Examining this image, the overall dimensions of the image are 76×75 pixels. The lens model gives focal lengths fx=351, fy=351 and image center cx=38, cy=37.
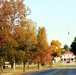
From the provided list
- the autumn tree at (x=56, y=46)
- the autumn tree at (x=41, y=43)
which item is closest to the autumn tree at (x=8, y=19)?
the autumn tree at (x=41, y=43)

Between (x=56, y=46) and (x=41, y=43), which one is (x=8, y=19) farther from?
(x=56, y=46)

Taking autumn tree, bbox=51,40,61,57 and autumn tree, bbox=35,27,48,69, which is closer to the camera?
autumn tree, bbox=35,27,48,69

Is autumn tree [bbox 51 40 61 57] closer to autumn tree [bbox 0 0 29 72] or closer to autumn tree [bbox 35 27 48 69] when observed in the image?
autumn tree [bbox 35 27 48 69]

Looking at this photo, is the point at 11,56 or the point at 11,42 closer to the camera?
the point at 11,42

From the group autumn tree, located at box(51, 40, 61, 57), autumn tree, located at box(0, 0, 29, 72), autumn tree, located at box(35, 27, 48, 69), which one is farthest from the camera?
autumn tree, located at box(51, 40, 61, 57)

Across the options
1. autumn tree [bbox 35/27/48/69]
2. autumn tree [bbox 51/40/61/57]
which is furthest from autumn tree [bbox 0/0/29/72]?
autumn tree [bbox 51/40/61/57]

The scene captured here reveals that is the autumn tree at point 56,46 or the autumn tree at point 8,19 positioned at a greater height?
the autumn tree at point 56,46

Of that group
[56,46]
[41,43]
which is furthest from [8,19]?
[56,46]

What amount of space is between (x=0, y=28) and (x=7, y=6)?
2581 mm

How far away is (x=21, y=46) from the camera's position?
217 ft

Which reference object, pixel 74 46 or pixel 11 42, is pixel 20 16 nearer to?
pixel 11 42

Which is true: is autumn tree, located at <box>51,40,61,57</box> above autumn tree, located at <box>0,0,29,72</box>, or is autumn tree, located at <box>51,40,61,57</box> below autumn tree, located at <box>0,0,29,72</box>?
above

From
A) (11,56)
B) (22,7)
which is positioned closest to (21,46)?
(11,56)

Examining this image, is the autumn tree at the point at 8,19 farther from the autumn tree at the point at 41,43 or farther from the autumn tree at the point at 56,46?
the autumn tree at the point at 56,46
